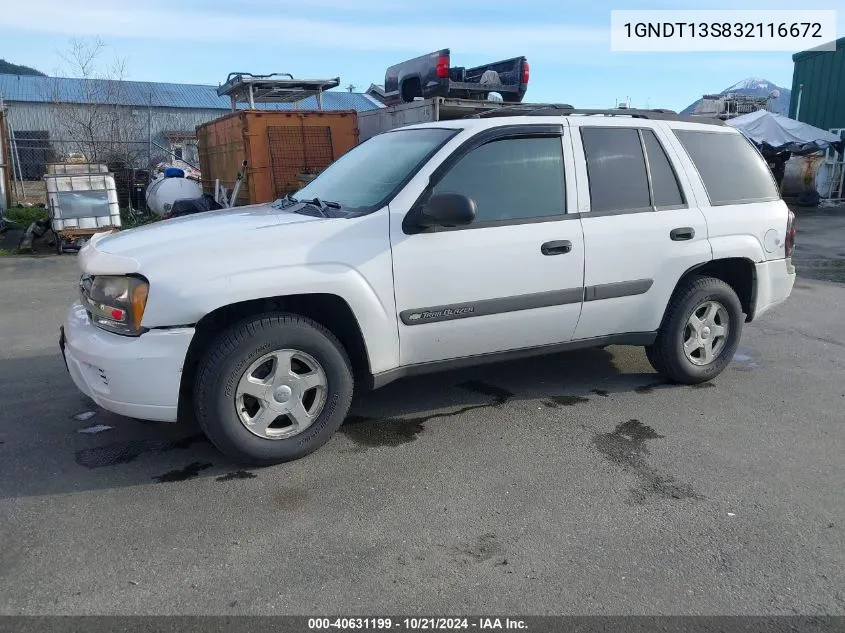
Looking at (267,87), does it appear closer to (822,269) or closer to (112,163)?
(112,163)

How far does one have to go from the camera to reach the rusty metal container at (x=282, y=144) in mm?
11250

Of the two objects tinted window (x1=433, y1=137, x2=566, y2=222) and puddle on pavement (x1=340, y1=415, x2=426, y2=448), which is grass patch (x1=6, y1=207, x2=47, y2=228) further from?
tinted window (x1=433, y1=137, x2=566, y2=222)

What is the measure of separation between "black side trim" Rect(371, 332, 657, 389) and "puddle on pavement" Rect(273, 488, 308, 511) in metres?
0.74

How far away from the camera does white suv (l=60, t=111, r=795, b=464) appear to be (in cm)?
336

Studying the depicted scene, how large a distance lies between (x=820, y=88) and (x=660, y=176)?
22414mm

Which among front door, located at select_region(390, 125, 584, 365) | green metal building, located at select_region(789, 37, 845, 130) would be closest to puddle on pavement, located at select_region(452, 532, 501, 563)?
front door, located at select_region(390, 125, 584, 365)

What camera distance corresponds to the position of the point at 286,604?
8.34 ft

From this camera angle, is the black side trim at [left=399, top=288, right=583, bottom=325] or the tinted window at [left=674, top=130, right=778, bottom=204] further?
the tinted window at [left=674, top=130, right=778, bottom=204]

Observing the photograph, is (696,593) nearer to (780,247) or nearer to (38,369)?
(780,247)

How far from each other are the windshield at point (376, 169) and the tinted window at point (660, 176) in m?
1.42

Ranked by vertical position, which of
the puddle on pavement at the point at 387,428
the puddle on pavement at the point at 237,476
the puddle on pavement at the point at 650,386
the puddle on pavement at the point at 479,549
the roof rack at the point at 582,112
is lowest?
the puddle on pavement at the point at 650,386

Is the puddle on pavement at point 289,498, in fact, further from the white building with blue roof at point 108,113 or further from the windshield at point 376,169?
the white building with blue roof at point 108,113

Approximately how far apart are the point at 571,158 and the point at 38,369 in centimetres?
425

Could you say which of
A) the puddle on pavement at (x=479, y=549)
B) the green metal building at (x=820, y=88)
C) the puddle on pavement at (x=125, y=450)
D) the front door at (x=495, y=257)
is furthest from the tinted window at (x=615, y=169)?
the green metal building at (x=820, y=88)
